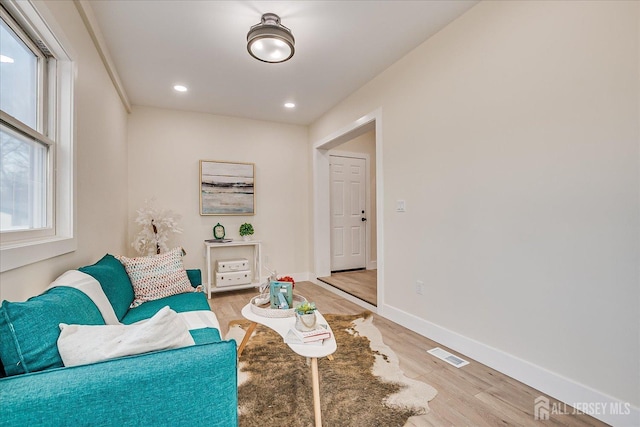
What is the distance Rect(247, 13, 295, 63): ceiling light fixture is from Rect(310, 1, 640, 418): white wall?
3.98 ft

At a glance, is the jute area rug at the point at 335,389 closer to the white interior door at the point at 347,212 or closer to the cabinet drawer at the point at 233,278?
the cabinet drawer at the point at 233,278

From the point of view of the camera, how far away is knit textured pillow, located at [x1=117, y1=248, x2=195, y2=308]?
7.41 feet

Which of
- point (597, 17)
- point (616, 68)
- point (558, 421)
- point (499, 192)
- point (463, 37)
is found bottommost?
point (558, 421)

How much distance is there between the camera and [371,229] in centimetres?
561

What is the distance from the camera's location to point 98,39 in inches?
92.0

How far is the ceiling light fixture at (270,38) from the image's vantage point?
219 centimetres

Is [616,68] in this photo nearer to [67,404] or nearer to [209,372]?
[209,372]

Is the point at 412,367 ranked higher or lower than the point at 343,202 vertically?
→ lower

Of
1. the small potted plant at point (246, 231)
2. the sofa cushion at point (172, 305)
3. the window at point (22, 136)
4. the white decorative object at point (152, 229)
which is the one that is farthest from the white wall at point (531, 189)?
the white decorative object at point (152, 229)

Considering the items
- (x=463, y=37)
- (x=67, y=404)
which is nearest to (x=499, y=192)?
(x=463, y=37)

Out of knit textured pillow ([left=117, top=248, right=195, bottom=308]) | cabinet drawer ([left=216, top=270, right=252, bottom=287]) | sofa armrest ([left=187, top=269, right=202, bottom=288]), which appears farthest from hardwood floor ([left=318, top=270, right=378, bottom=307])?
knit textured pillow ([left=117, top=248, right=195, bottom=308])

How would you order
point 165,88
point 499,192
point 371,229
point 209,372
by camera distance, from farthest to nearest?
point 371,229 < point 165,88 < point 499,192 < point 209,372

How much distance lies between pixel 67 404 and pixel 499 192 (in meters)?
2.35

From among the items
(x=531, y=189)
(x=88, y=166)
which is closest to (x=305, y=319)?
(x=531, y=189)
